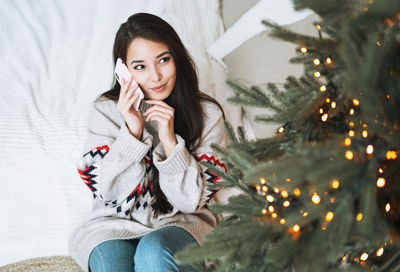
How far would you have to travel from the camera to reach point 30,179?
A: 53.9 inches

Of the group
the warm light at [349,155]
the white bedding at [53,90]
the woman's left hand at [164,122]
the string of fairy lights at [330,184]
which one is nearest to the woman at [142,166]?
the woman's left hand at [164,122]

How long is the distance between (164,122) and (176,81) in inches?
8.5

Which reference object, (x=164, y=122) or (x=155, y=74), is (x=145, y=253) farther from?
(x=155, y=74)

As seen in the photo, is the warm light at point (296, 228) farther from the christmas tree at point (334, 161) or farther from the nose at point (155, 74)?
the nose at point (155, 74)

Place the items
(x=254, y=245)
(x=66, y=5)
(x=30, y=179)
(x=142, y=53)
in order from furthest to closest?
(x=66, y=5) → (x=30, y=179) → (x=142, y=53) → (x=254, y=245)

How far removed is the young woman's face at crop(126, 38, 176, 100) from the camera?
1167mm

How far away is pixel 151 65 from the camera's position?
1.18 m

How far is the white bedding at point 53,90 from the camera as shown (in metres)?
1.32

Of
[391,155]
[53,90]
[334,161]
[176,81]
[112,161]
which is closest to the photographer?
[334,161]

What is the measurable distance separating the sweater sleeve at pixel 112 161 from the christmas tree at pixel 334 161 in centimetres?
61

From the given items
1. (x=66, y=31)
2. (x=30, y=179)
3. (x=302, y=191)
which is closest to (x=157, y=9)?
(x=66, y=31)

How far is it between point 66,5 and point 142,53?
1.32 m

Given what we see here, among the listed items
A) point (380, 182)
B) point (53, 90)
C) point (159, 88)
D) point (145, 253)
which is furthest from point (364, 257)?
point (53, 90)

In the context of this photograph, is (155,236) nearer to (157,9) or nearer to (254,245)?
(254,245)
